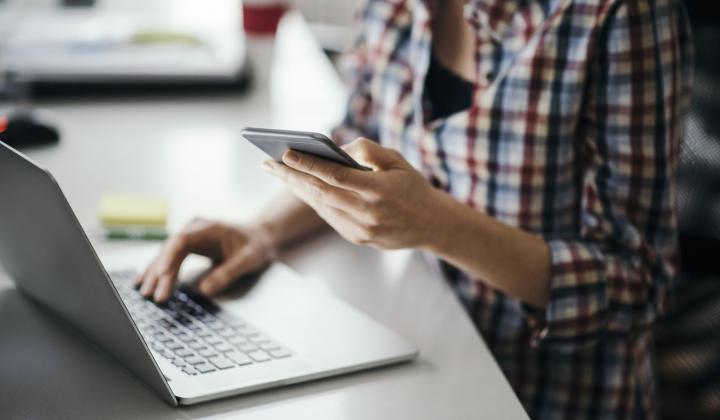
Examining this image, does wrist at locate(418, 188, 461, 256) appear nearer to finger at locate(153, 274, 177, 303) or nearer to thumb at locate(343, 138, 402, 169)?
thumb at locate(343, 138, 402, 169)

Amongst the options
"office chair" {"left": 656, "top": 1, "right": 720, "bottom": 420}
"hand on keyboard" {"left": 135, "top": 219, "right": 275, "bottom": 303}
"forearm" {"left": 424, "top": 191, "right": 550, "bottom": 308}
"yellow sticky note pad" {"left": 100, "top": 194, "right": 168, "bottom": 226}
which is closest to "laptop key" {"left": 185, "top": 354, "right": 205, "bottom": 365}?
"hand on keyboard" {"left": 135, "top": 219, "right": 275, "bottom": 303}

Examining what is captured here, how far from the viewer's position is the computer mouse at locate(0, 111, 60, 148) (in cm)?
118

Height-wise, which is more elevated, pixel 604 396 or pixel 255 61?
pixel 255 61

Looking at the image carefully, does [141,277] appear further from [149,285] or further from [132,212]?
[132,212]

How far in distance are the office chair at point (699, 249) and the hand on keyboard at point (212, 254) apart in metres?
0.49

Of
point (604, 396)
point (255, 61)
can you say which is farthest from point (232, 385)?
point (255, 61)

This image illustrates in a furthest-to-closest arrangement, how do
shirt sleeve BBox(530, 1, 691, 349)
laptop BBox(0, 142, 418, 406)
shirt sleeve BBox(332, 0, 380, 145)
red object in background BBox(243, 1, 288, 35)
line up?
red object in background BBox(243, 1, 288, 35), shirt sleeve BBox(332, 0, 380, 145), shirt sleeve BBox(530, 1, 691, 349), laptop BBox(0, 142, 418, 406)

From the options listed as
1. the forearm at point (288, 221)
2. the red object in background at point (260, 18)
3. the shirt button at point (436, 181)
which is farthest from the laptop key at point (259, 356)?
the red object in background at point (260, 18)

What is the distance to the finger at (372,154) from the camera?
27.0 inches

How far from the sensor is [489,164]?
898 millimetres

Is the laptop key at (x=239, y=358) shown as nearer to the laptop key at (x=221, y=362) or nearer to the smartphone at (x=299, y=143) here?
the laptop key at (x=221, y=362)

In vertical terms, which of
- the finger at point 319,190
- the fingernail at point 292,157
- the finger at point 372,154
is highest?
the fingernail at point 292,157

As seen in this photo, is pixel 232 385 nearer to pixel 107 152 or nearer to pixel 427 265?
pixel 427 265

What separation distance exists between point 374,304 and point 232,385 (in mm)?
217
